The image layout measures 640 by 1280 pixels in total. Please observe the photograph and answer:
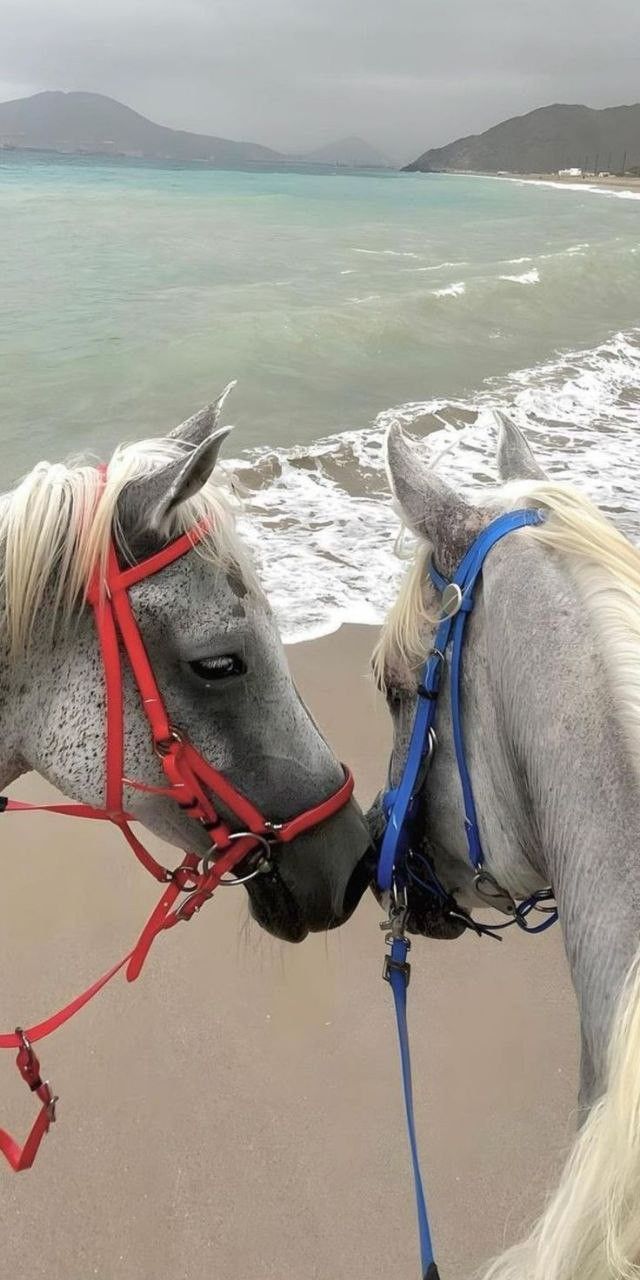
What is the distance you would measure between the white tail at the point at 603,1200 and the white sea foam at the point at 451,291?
1905cm

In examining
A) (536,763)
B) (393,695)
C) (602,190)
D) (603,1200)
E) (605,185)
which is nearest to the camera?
(603,1200)

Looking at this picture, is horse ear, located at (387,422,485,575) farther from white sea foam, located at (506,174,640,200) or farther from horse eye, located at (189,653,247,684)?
white sea foam, located at (506,174,640,200)

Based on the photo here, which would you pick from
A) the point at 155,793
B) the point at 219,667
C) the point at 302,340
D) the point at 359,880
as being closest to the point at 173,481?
the point at 219,667

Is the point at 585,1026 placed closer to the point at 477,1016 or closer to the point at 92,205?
the point at 477,1016

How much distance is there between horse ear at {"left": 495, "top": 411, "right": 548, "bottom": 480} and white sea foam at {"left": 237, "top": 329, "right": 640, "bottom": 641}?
1825 mm

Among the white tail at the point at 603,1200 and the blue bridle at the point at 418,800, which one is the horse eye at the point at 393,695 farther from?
the white tail at the point at 603,1200

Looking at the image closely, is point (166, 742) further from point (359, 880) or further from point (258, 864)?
point (359, 880)

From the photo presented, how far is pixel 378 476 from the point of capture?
859 cm

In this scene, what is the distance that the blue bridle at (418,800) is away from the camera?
5.91 ft

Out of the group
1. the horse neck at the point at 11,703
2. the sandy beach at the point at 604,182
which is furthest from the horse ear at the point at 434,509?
the sandy beach at the point at 604,182

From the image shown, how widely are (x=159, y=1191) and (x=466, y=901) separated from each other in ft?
5.04

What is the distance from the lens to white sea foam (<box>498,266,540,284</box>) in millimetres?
20450

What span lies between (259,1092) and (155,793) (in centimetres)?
167

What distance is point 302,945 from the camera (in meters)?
3.57
